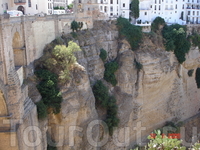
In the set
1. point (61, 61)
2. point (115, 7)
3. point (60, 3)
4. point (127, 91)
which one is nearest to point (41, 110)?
point (61, 61)

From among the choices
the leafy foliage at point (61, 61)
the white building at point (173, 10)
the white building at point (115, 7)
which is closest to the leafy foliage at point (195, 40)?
the white building at point (173, 10)

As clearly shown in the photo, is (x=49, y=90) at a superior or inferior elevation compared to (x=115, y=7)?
inferior

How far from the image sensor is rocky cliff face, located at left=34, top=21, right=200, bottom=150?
73.0 ft

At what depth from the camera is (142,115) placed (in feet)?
100

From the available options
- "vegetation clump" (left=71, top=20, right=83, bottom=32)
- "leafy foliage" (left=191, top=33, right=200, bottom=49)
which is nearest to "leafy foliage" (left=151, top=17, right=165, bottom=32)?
"leafy foliage" (left=191, top=33, right=200, bottom=49)

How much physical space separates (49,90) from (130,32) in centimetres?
1403

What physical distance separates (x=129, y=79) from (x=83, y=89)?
7271 mm

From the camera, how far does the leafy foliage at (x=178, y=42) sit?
33.6 m

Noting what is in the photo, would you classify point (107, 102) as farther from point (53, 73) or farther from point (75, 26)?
point (75, 26)

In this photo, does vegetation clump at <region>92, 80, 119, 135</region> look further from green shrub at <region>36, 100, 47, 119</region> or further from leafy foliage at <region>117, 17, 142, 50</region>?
leafy foliage at <region>117, 17, 142, 50</region>

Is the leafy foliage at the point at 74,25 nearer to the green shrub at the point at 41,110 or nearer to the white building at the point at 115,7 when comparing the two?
the white building at the point at 115,7

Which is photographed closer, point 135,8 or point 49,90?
point 49,90

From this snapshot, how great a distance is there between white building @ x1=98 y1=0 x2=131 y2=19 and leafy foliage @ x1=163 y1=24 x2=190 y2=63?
546 cm

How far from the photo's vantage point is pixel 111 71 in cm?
2861
